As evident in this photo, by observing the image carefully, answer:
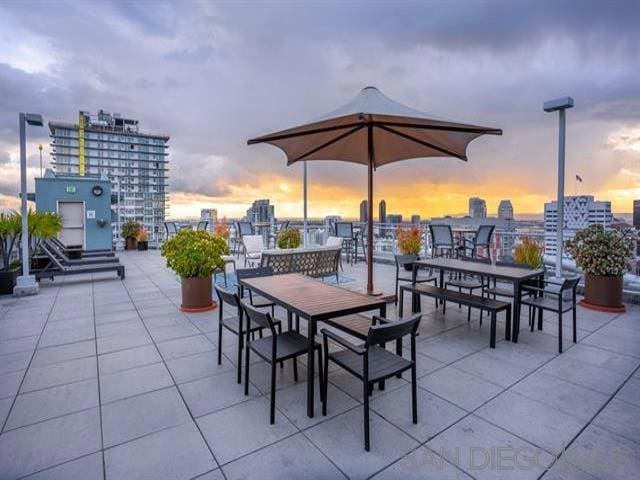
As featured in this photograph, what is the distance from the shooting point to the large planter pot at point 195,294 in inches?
175

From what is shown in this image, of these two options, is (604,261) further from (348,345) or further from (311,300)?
(348,345)

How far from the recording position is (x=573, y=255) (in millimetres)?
4594

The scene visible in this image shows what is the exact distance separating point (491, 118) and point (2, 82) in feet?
34.8

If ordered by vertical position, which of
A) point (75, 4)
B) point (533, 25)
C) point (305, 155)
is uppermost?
point (75, 4)

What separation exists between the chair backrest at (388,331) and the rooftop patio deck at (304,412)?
0.59 metres

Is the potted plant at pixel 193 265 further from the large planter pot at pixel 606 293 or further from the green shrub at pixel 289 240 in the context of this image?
the large planter pot at pixel 606 293

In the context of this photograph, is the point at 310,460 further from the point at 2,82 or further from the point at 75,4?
the point at 2,82

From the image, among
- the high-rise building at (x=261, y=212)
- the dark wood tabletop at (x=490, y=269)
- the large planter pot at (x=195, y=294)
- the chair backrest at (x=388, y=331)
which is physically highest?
the high-rise building at (x=261, y=212)

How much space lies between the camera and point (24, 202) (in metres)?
5.41

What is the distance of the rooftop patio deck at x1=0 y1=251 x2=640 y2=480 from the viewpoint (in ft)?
5.51

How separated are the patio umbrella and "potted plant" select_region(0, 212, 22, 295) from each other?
15.9 ft

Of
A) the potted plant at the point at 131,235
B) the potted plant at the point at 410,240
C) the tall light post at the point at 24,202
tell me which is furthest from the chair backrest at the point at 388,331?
the potted plant at the point at 131,235

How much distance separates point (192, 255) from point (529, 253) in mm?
5394

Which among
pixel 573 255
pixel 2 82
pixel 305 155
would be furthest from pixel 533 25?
pixel 2 82
